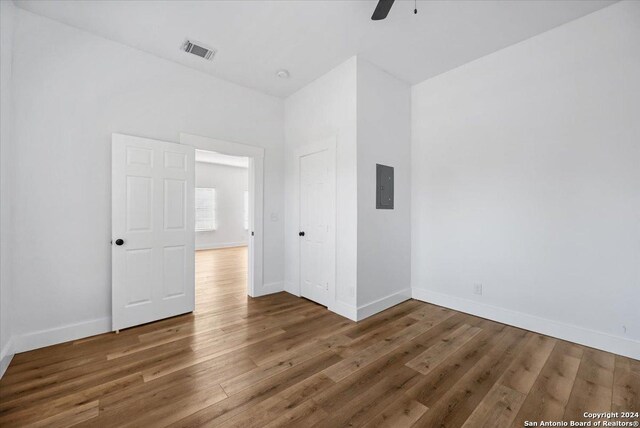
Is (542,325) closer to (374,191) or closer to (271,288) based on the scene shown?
(374,191)

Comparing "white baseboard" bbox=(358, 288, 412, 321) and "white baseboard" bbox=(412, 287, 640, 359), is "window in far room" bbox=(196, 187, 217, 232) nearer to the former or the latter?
"white baseboard" bbox=(358, 288, 412, 321)

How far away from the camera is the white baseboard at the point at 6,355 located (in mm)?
2141

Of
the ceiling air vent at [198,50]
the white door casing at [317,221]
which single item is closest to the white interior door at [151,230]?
the ceiling air vent at [198,50]

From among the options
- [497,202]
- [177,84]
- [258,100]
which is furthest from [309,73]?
[497,202]

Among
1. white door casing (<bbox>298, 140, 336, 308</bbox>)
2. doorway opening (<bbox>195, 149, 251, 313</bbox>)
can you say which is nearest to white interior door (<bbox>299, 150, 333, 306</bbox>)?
white door casing (<bbox>298, 140, 336, 308</bbox>)

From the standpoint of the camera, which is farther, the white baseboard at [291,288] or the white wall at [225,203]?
the white wall at [225,203]

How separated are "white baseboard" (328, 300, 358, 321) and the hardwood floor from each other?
0.10 meters

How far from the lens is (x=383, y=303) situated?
11.6 ft

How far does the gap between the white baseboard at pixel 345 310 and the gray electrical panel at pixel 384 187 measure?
1331mm

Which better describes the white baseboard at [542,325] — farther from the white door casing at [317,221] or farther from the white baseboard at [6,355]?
the white baseboard at [6,355]

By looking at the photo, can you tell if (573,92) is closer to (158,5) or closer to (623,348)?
(623,348)

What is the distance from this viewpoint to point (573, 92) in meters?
2.69

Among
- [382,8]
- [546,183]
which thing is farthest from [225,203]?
[546,183]

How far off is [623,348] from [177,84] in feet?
18.1
